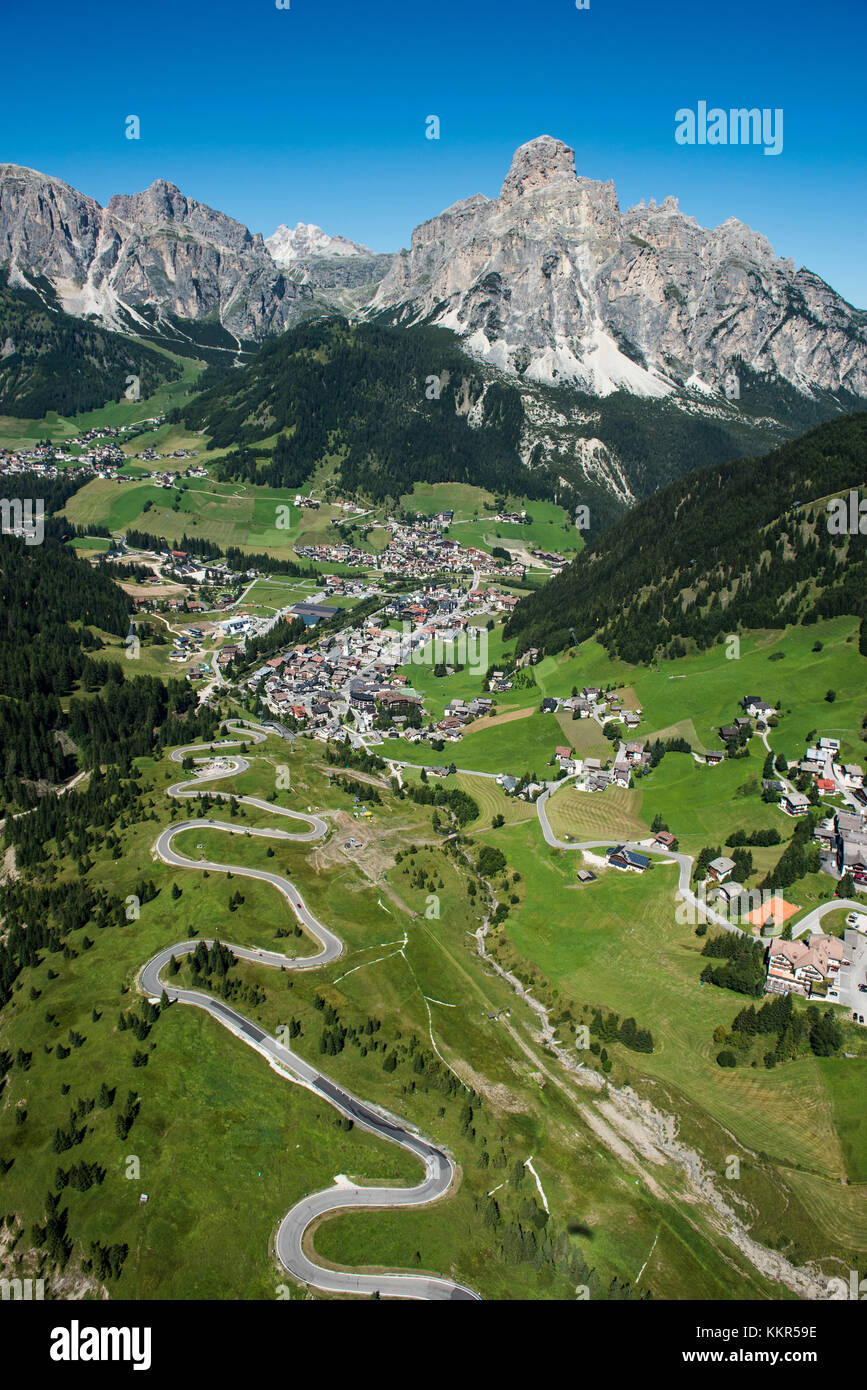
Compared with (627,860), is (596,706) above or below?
above

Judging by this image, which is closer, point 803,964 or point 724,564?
point 803,964

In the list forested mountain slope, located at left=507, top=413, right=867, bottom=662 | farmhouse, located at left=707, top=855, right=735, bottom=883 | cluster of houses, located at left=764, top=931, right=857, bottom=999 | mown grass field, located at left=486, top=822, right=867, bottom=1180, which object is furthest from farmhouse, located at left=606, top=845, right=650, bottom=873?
forested mountain slope, located at left=507, top=413, right=867, bottom=662

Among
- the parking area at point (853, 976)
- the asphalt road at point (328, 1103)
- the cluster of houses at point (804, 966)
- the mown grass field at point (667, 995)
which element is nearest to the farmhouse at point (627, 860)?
the mown grass field at point (667, 995)

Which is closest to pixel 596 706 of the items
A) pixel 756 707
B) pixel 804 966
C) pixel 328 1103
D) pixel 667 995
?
pixel 756 707

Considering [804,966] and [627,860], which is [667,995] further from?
[627,860]

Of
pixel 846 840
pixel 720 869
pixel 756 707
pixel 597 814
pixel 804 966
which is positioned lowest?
pixel 804 966

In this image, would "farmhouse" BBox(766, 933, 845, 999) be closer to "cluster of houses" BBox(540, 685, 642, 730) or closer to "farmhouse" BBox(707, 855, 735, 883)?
"farmhouse" BBox(707, 855, 735, 883)

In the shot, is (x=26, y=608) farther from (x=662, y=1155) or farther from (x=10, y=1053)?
(x=662, y=1155)

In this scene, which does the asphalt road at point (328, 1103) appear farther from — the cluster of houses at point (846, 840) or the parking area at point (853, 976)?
the cluster of houses at point (846, 840)
